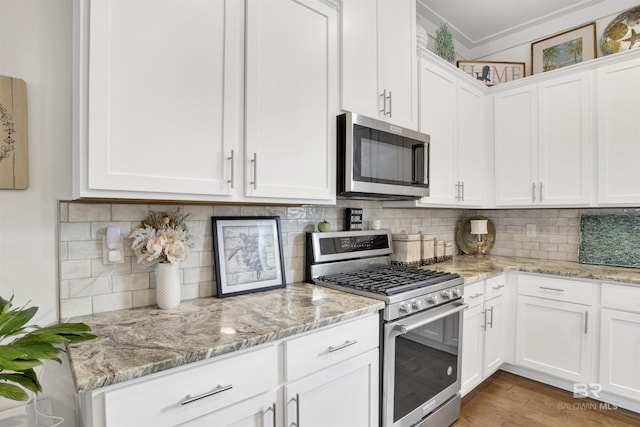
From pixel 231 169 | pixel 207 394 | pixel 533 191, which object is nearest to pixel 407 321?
pixel 207 394

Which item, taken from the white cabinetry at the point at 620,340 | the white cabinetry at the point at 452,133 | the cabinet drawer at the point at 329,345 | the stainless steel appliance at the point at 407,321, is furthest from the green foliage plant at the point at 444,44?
the cabinet drawer at the point at 329,345

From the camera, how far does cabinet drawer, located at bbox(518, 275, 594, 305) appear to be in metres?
2.35

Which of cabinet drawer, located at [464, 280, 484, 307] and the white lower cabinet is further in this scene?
cabinet drawer, located at [464, 280, 484, 307]

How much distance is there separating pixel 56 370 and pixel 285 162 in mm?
1222

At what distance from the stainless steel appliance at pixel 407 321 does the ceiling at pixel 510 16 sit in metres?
2.12

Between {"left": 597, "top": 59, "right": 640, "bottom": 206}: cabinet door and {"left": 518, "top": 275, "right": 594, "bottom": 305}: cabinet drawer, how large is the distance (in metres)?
0.67

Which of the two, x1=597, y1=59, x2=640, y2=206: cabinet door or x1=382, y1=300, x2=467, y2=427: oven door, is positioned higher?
x1=597, y1=59, x2=640, y2=206: cabinet door

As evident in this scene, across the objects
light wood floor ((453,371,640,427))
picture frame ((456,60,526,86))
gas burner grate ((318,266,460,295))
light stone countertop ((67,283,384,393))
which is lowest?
light wood floor ((453,371,640,427))

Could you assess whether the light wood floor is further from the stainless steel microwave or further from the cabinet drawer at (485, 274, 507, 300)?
the stainless steel microwave

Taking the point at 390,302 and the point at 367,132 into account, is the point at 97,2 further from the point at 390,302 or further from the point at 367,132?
the point at 390,302

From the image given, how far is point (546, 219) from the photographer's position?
3082 mm

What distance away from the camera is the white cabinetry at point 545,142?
261 cm

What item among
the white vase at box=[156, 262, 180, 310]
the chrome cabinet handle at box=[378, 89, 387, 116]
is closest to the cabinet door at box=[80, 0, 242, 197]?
the white vase at box=[156, 262, 180, 310]


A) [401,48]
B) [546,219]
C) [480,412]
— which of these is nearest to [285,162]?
[401,48]
